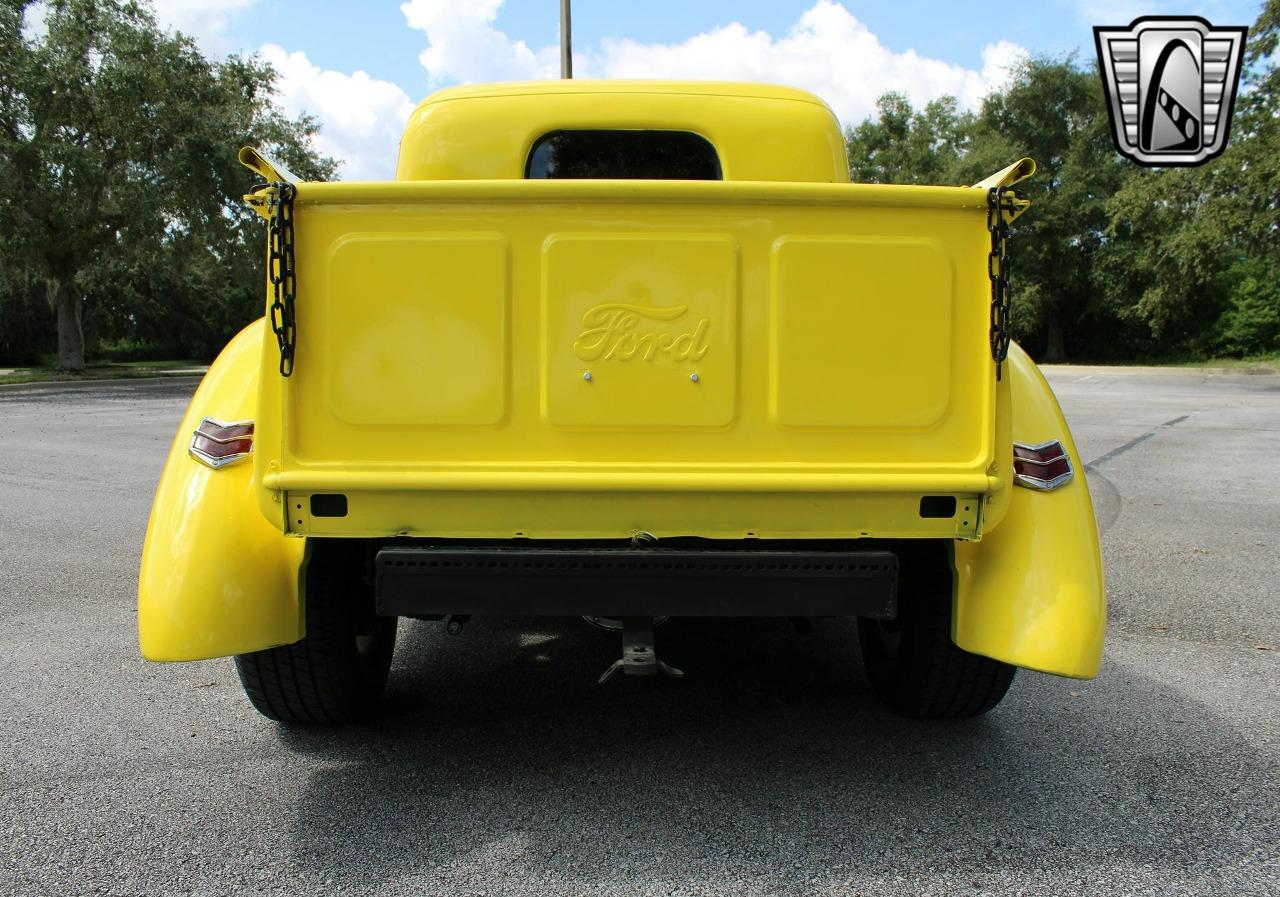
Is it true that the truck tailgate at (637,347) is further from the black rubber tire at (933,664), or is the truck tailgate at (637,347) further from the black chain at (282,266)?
the black rubber tire at (933,664)

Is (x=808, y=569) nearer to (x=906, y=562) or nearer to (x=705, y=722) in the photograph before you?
(x=906, y=562)

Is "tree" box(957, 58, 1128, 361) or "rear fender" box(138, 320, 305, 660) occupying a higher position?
"tree" box(957, 58, 1128, 361)

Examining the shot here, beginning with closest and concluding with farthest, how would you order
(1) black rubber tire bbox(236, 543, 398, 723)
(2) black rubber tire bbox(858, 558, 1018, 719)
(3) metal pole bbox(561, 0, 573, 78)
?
(1) black rubber tire bbox(236, 543, 398, 723), (2) black rubber tire bbox(858, 558, 1018, 719), (3) metal pole bbox(561, 0, 573, 78)

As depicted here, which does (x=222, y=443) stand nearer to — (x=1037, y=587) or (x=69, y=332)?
(x=1037, y=587)

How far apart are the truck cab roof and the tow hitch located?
6.68 ft

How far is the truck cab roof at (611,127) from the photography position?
3.98 metres

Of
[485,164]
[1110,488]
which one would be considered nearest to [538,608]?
[485,164]

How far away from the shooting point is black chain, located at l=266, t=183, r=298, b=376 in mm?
2387

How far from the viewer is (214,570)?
8.62ft

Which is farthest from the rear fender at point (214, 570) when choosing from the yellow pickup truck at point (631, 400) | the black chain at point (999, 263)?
the black chain at point (999, 263)

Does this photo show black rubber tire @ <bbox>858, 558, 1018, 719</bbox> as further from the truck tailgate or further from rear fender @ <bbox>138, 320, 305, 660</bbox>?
rear fender @ <bbox>138, 320, 305, 660</bbox>

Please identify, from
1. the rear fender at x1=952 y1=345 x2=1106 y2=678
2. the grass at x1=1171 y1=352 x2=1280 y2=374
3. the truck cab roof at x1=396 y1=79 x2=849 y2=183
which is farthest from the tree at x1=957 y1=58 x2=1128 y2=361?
the rear fender at x1=952 y1=345 x2=1106 y2=678

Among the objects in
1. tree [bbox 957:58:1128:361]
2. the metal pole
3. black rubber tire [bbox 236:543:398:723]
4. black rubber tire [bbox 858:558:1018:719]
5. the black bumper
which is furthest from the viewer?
tree [bbox 957:58:1128:361]

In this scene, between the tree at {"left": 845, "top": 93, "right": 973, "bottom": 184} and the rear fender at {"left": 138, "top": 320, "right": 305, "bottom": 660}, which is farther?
the tree at {"left": 845, "top": 93, "right": 973, "bottom": 184}
